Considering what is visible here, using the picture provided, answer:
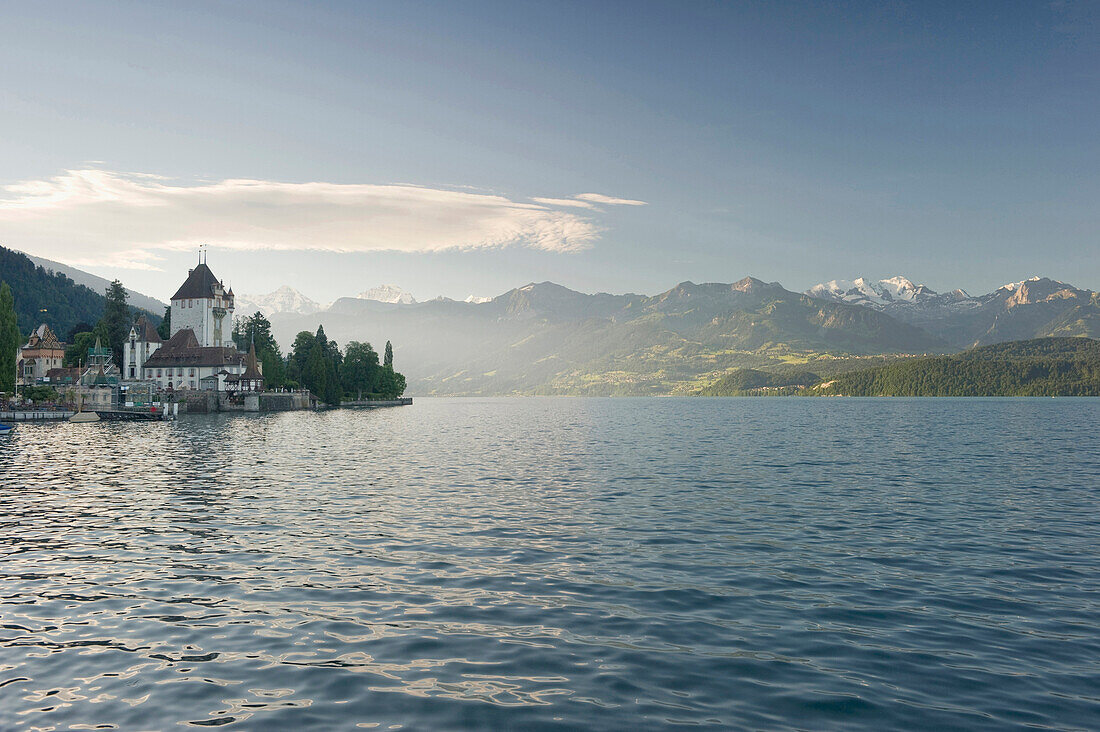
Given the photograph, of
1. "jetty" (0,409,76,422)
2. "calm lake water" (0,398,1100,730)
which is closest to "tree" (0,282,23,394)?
"jetty" (0,409,76,422)

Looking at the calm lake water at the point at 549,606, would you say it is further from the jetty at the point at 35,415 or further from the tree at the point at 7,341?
the tree at the point at 7,341

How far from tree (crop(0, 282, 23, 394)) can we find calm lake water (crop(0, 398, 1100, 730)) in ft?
435

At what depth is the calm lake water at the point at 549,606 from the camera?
518 inches

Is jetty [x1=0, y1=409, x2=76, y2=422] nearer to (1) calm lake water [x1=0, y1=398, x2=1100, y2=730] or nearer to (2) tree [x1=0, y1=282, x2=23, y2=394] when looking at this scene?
(2) tree [x1=0, y1=282, x2=23, y2=394]

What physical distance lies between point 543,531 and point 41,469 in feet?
164

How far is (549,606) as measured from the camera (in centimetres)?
1964

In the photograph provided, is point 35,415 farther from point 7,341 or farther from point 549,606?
point 549,606

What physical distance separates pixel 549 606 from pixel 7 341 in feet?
584

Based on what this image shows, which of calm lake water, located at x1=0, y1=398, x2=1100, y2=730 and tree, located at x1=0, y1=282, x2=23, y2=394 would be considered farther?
tree, located at x1=0, y1=282, x2=23, y2=394

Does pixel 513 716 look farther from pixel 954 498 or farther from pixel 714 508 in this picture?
pixel 954 498

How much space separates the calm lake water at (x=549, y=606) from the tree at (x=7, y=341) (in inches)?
5219

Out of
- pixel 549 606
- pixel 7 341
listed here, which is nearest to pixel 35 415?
pixel 7 341

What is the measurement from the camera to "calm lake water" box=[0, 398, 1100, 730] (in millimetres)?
13164

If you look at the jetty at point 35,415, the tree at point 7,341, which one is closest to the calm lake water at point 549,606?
the jetty at point 35,415
